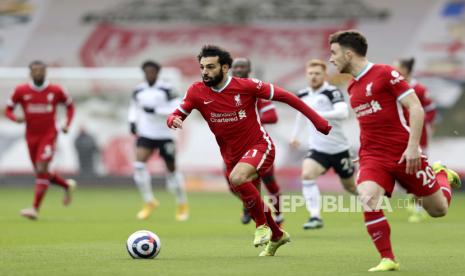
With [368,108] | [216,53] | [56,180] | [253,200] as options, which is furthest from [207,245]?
[56,180]

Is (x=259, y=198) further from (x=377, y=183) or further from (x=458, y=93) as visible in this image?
(x=458, y=93)

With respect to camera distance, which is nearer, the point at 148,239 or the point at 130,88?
the point at 148,239

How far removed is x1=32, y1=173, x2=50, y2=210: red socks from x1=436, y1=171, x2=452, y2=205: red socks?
880cm

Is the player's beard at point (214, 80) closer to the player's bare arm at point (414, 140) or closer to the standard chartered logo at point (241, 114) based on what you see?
the standard chartered logo at point (241, 114)

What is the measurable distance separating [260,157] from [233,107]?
23.8 inches

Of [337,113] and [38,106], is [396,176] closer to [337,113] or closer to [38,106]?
[337,113]

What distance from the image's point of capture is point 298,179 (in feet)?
91.7

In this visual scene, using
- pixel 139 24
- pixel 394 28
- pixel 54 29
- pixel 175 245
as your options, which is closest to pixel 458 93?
pixel 394 28

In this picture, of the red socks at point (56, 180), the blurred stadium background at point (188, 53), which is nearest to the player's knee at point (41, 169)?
the red socks at point (56, 180)

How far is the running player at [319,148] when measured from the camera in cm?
1507

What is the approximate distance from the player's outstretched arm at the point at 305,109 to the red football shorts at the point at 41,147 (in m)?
7.90

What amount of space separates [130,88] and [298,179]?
5.41 meters

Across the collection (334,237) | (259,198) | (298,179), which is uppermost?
(259,198)

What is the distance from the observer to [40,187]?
1773cm
